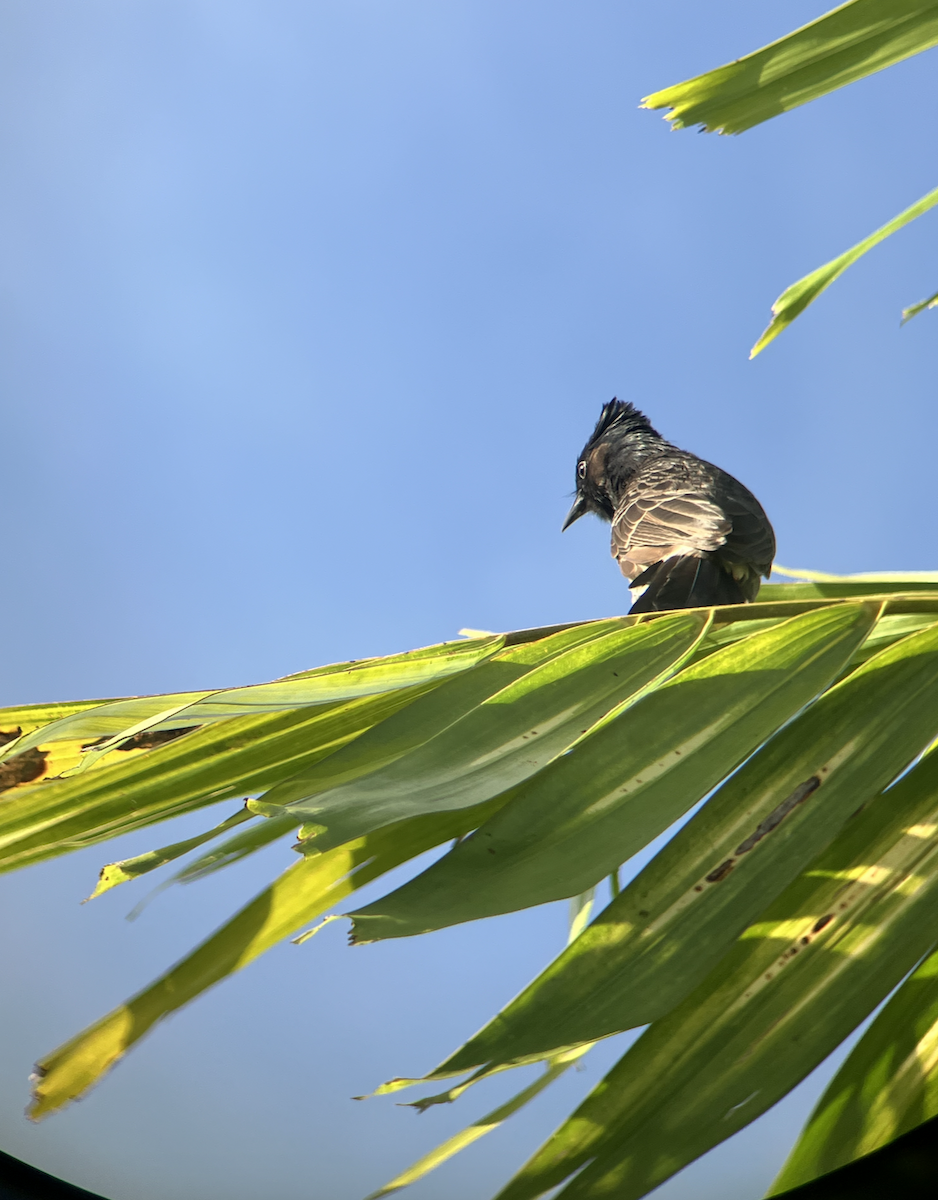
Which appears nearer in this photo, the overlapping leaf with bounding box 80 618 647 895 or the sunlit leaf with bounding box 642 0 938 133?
the overlapping leaf with bounding box 80 618 647 895

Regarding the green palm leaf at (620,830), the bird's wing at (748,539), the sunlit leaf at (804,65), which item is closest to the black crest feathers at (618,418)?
the bird's wing at (748,539)

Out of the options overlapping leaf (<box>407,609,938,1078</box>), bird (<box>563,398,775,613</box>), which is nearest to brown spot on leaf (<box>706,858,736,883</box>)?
overlapping leaf (<box>407,609,938,1078</box>)

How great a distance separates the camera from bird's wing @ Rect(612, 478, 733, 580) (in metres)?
2.08

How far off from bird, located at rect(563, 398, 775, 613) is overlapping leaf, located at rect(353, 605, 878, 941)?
1185mm

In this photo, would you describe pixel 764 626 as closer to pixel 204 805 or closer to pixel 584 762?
pixel 584 762

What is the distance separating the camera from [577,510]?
140 inches

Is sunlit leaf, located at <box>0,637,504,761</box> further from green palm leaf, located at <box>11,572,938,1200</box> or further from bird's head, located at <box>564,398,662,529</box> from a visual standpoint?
bird's head, located at <box>564,398,662,529</box>

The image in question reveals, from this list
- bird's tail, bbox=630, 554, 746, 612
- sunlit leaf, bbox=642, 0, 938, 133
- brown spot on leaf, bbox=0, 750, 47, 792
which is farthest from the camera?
bird's tail, bbox=630, 554, 746, 612

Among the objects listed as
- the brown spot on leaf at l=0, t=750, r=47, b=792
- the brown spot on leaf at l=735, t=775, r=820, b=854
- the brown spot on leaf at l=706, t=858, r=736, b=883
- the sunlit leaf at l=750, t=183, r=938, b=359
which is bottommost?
the brown spot on leaf at l=706, t=858, r=736, b=883

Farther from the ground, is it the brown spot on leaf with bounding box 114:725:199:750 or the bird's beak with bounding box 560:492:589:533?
the bird's beak with bounding box 560:492:589:533

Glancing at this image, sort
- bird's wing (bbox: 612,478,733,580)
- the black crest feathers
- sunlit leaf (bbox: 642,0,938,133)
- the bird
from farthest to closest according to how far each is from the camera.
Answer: the black crest feathers → bird's wing (bbox: 612,478,733,580) → the bird → sunlit leaf (bbox: 642,0,938,133)

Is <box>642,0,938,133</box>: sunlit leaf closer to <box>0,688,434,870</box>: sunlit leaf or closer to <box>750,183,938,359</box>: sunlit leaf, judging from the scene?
<box>750,183,938,359</box>: sunlit leaf

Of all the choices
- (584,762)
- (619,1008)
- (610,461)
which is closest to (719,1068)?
(619,1008)

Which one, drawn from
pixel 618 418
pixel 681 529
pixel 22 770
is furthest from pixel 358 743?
pixel 618 418
